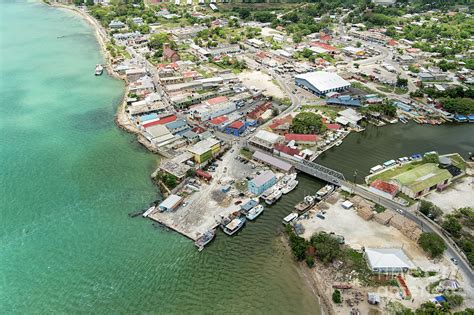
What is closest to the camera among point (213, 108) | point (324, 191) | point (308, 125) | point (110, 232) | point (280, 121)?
point (110, 232)

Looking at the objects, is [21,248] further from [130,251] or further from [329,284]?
[329,284]

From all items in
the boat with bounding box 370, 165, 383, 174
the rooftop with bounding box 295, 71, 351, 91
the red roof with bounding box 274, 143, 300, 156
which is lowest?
the red roof with bounding box 274, 143, 300, 156

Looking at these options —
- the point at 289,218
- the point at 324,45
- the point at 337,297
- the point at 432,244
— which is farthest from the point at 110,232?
the point at 324,45

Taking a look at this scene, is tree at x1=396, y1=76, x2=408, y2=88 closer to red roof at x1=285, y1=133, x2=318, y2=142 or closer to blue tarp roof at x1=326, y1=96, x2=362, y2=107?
blue tarp roof at x1=326, y1=96, x2=362, y2=107

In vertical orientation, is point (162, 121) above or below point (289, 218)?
below

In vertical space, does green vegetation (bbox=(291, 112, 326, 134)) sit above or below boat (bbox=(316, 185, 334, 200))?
above

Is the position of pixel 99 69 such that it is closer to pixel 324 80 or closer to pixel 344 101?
pixel 324 80

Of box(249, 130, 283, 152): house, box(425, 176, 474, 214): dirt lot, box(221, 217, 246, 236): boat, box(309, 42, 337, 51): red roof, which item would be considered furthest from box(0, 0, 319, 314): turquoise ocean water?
box(309, 42, 337, 51): red roof

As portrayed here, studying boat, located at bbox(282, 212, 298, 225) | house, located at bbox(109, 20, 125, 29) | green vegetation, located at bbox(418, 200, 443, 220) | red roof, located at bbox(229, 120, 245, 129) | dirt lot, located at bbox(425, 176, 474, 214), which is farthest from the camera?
house, located at bbox(109, 20, 125, 29)
